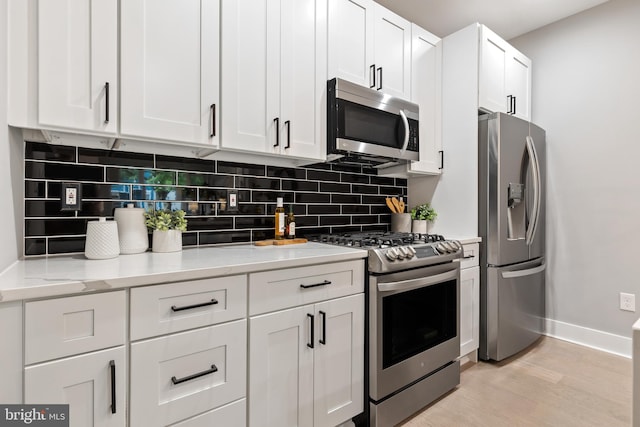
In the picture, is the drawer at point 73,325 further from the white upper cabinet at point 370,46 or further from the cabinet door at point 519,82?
the cabinet door at point 519,82

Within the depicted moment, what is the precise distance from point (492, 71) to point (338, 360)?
2483 mm

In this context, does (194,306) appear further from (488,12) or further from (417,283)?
(488,12)

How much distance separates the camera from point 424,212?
2740mm

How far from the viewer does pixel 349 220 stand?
2.57 meters

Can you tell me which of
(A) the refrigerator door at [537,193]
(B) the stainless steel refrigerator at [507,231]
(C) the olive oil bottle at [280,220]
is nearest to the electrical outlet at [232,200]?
(C) the olive oil bottle at [280,220]

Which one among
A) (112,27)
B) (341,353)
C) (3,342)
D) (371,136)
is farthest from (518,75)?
(3,342)

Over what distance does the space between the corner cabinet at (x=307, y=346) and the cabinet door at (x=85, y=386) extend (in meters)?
0.46

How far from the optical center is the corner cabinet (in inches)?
52.8

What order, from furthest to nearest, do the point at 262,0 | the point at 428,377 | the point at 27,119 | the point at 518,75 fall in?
the point at 518,75
the point at 428,377
the point at 262,0
the point at 27,119

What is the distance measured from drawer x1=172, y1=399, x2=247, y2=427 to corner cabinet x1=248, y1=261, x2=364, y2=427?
0.04 metres

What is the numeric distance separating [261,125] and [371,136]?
761mm

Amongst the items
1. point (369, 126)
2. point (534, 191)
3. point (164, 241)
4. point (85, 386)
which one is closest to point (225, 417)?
point (85, 386)

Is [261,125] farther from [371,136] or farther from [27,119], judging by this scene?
[27,119]

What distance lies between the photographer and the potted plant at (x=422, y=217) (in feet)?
8.86
